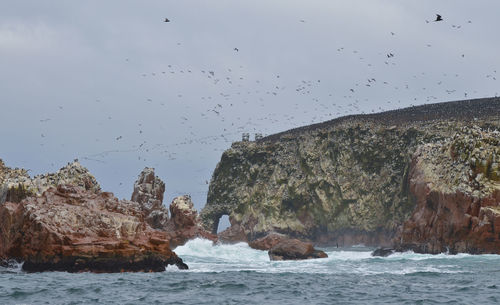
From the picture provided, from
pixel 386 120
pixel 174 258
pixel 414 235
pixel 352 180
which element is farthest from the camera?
pixel 386 120

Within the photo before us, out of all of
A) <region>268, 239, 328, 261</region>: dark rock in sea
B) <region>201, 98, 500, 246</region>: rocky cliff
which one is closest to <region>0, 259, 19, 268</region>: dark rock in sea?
<region>268, 239, 328, 261</region>: dark rock in sea

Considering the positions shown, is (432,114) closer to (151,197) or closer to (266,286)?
(151,197)

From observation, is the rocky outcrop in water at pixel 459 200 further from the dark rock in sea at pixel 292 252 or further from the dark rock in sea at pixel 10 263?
the dark rock in sea at pixel 10 263

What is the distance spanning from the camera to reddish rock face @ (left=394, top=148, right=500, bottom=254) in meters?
61.9

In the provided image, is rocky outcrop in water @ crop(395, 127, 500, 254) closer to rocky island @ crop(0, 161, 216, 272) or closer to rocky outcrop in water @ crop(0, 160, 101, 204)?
rocky island @ crop(0, 161, 216, 272)

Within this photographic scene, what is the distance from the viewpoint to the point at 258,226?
122 meters

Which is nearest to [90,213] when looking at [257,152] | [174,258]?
[174,258]

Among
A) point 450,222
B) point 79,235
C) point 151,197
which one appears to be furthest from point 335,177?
point 79,235

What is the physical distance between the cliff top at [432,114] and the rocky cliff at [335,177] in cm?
21

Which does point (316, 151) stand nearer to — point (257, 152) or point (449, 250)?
point (257, 152)

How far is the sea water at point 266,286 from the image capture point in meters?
29.5

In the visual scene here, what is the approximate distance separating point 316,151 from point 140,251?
85.1 meters

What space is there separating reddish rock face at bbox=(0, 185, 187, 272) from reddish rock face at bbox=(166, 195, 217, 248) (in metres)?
39.2

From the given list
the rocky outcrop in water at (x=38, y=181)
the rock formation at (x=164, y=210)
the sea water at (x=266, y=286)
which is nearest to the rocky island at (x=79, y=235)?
the sea water at (x=266, y=286)
